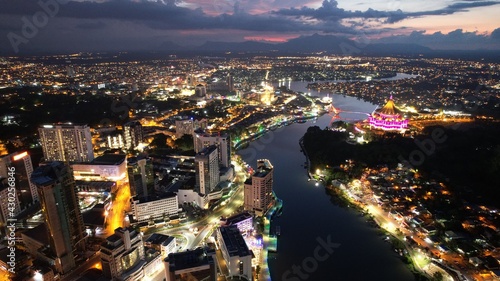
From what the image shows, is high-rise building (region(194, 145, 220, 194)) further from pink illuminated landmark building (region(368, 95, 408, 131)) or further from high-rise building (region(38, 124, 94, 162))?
pink illuminated landmark building (region(368, 95, 408, 131))

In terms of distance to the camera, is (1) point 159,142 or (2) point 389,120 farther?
(2) point 389,120

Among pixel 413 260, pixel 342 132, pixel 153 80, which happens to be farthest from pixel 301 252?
pixel 153 80

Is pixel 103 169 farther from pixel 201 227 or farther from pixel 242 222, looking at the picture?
pixel 242 222

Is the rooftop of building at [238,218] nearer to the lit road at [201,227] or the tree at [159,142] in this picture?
the lit road at [201,227]

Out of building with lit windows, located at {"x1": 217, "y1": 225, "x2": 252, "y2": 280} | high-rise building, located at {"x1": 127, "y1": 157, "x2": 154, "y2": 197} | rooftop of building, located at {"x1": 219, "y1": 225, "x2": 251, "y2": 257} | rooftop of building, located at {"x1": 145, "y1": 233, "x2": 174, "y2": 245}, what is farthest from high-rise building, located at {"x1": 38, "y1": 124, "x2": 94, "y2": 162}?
building with lit windows, located at {"x1": 217, "y1": 225, "x2": 252, "y2": 280}

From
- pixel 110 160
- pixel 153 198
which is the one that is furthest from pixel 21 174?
pixel 153 198

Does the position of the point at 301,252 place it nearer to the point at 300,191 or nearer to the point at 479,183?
the point at 300,191

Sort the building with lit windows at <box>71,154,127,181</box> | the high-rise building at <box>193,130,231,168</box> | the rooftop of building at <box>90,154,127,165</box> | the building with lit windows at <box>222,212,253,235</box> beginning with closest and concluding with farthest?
the building with lit windows at <box>222,212,253,235</box> < the building with lit windows at <box>71,154,127,181</box> < the rooftop of building at <box>90,154,127,165</box> < the high-rise building at <box>193,130,231,168</box>
